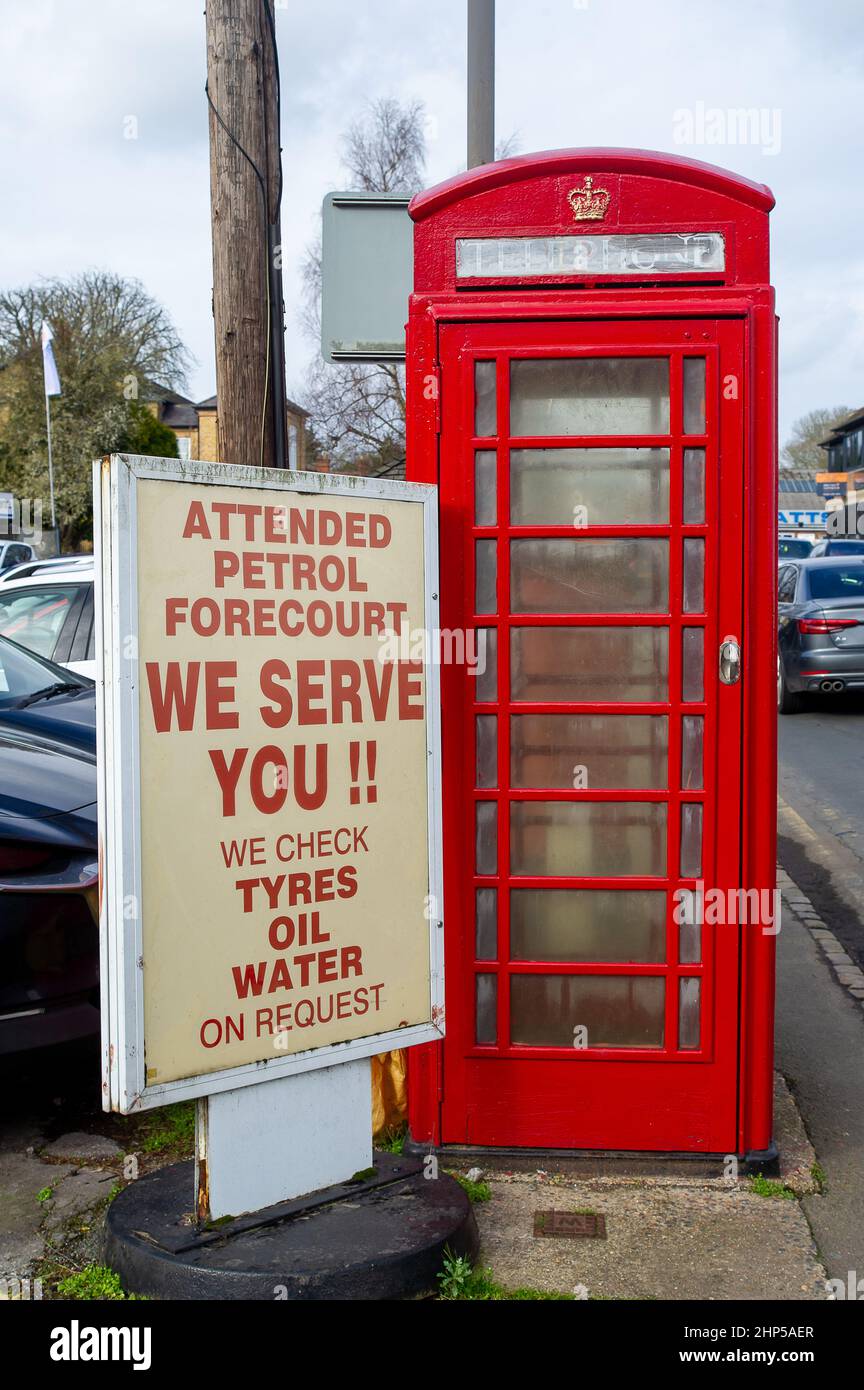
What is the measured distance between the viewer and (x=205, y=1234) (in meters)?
3.20

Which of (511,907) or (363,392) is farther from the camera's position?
(363,392)

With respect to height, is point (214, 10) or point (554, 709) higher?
point (214, 10)

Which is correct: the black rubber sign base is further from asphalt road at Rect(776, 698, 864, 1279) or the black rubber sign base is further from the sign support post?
asphalt road at Rect(776, 698, 864, 1279)

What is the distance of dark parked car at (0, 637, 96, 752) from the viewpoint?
227 inches

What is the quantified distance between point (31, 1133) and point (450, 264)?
10.4ft

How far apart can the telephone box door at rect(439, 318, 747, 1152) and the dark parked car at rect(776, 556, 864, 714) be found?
10533 mm

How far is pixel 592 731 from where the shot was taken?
12.8 feet

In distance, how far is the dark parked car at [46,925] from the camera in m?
4.12

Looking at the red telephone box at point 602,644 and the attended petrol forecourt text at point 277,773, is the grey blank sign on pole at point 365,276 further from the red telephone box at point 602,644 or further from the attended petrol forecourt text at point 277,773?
the attended petrol forecourt text at point 277,773

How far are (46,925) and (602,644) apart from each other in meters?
1.97

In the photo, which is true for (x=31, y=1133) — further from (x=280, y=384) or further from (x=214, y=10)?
(x=214, y=10)

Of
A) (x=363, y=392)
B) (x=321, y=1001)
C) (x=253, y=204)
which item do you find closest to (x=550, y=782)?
(x=321, y=1001)

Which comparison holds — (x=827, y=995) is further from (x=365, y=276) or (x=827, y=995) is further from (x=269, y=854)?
(x=365, y=276)

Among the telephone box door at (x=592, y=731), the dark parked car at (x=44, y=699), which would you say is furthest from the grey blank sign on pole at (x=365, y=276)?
the dark parked car at (x=44, y=699)
